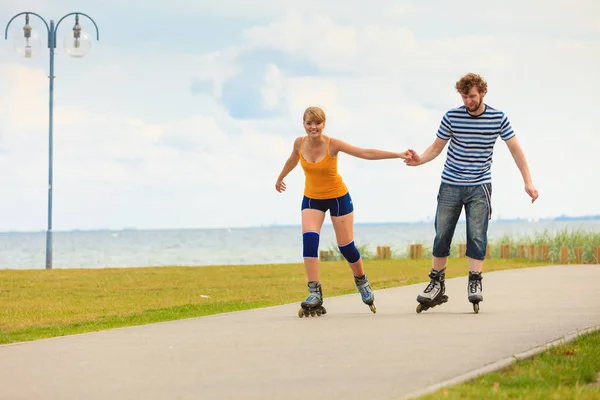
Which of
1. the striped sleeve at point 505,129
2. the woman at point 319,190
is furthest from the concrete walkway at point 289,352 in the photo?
the striped sleeve at point 505,129

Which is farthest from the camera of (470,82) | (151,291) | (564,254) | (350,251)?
(564,254)

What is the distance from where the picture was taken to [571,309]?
439 inches

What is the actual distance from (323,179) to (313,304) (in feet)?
4.07

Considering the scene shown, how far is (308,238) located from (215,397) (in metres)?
4.63

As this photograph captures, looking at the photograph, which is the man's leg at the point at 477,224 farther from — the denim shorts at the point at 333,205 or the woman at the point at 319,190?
the denim shorts at the point at 333,205

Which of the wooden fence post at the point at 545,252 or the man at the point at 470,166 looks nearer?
the man at the point at 470,166

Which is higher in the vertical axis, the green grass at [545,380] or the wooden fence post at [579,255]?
the wooden fence post at [579,255]

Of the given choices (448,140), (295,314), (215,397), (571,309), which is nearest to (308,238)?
(295,314)

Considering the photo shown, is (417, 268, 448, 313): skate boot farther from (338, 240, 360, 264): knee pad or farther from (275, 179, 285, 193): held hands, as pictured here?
(275, 179, 285, 193): held hands

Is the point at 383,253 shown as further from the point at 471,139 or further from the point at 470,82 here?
the point at 470,82

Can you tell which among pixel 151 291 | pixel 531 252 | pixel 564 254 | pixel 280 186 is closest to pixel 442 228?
pixel 280 186

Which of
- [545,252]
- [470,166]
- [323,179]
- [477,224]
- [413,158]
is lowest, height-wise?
[545,252]

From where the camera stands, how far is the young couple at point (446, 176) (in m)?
10.5

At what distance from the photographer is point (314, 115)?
10.4 meters
